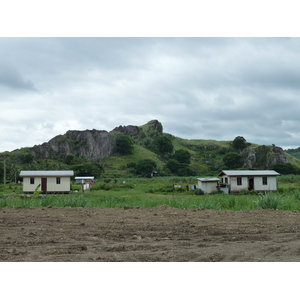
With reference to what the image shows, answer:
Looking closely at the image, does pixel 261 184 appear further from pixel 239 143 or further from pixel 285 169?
pixel 239 143

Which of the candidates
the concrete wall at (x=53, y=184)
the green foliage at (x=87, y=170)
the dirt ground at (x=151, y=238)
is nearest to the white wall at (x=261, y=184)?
the concrete wall at (x=53, y=184)

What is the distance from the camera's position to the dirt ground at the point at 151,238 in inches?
205

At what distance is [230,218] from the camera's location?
29.5 feet

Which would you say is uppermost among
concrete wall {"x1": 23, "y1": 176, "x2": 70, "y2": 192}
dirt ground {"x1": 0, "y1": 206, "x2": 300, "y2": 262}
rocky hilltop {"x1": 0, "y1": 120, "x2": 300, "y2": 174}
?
rocky hilltop {"x1": 0, "y1": 120, "x2": 300, "y2": 174}

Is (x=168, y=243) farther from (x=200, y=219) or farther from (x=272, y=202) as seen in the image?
(x=272, y=202)

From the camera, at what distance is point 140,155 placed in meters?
109

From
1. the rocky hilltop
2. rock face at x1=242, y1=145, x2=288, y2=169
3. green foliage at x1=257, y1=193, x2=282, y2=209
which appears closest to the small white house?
green foliage at x1=257, y1=193, x2=282, y2=209

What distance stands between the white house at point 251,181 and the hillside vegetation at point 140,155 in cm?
3788

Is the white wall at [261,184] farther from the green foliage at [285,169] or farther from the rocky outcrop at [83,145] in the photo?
the rocky outcrop at [83,145]

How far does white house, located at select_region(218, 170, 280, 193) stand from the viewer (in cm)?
3525

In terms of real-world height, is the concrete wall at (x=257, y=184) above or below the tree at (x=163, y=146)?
below

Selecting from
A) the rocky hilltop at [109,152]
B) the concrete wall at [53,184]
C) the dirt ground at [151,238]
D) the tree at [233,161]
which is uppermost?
the rocky hilltop at [109,152]

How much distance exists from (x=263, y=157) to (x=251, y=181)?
2875 inches

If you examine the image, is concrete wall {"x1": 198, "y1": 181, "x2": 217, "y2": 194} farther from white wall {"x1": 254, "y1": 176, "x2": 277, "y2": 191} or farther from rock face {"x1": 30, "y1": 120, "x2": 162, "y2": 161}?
rock face {"x1": 30, "y1": 120, "x2": 162, "y2": 161}
